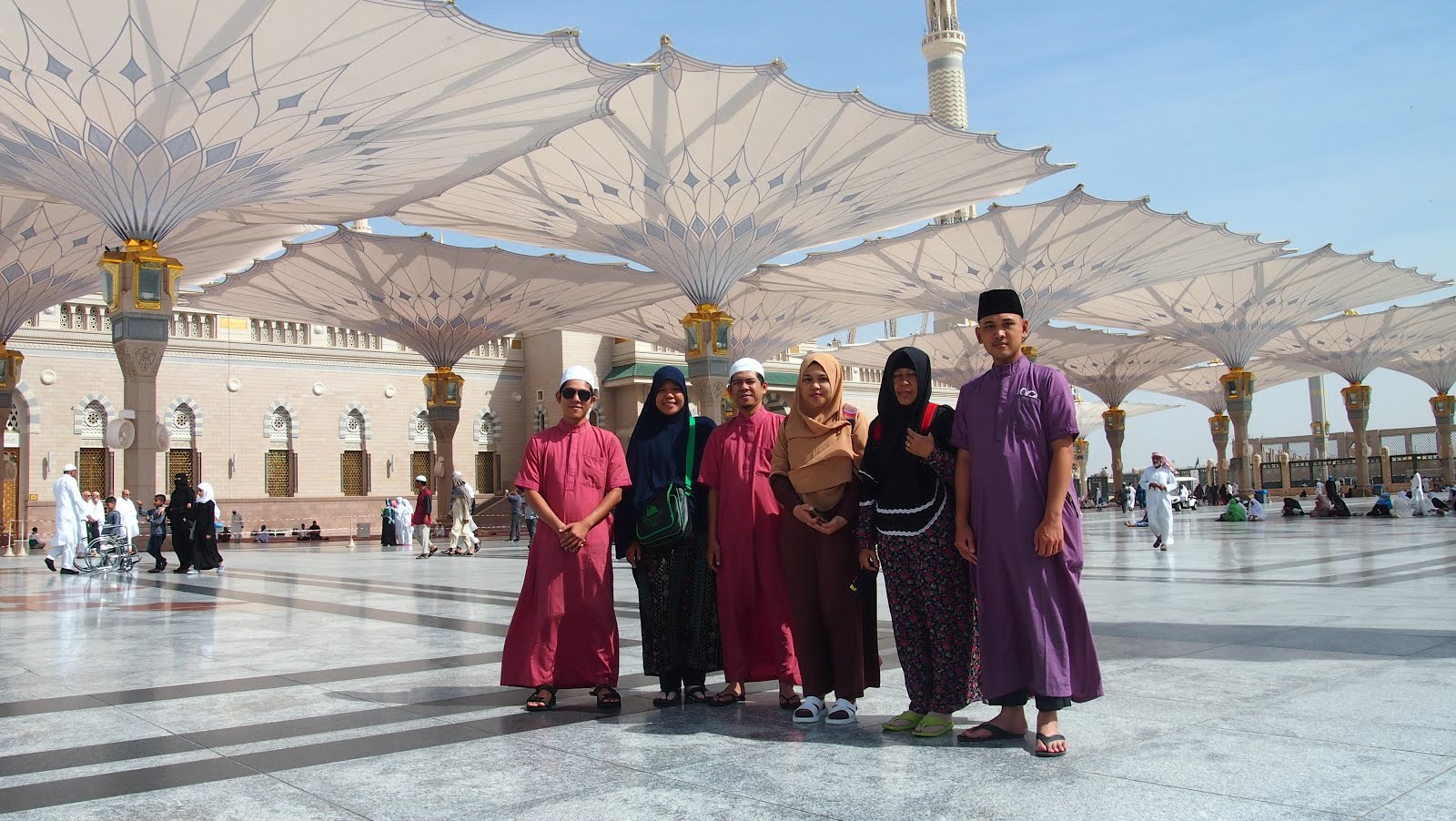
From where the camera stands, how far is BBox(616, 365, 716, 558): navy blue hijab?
387 cm

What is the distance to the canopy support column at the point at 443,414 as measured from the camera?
23.2m

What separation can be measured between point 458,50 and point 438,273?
1046 cm

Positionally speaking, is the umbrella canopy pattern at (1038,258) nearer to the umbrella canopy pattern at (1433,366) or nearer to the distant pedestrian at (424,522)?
the distant pedestrian at (424,522)

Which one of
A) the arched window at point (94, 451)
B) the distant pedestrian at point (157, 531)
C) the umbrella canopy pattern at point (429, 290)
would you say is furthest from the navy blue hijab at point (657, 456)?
the arched window at point (94, 451)

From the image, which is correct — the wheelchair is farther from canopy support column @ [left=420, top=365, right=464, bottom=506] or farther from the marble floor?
canopy support column @ [left=420, top=365, right=464, bottom=506]

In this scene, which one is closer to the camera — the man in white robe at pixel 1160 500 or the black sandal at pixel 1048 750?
the black sandal at pixel 1048 750

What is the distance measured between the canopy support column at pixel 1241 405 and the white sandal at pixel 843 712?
26.6 metres

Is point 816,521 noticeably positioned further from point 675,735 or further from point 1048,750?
point 1048,750

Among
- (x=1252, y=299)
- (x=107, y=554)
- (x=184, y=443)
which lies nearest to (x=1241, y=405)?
(x=1252, y=299)

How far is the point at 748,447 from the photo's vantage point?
12.5 feet

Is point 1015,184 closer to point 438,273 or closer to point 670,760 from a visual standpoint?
point 438,273

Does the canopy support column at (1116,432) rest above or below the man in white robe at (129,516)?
above

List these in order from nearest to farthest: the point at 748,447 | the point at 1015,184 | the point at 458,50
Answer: the point at 748,447
the point at 458,50
the point at 1015,184

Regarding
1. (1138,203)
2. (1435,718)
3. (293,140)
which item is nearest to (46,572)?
(293,140)
